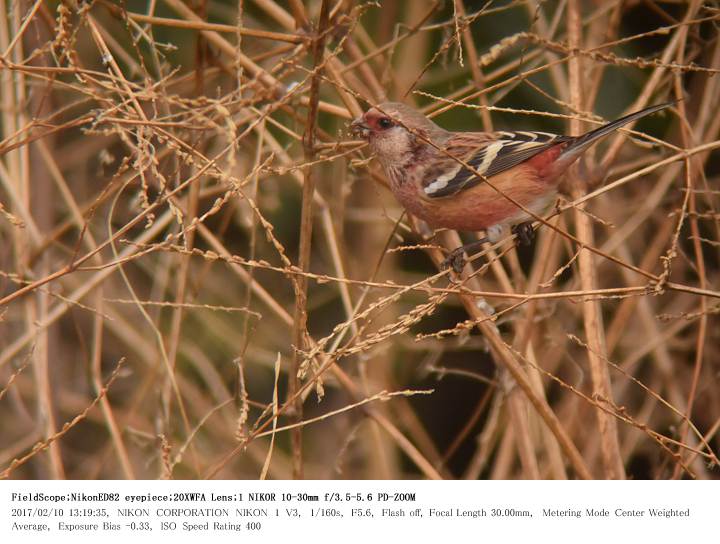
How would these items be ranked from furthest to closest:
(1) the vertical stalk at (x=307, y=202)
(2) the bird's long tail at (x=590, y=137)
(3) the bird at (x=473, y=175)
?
(3) the bird at (x=473, y=175) → (2) the bird's long tail at (x=590, y=137) → (1) the vertical stalk at (x=307, y=202)

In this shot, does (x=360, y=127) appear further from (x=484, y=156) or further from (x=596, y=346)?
(x=596, y=346)

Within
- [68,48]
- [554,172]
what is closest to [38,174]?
[68,48]

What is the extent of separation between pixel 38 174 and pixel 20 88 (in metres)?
0.65

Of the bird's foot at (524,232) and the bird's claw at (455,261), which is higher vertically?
the bird's foot at (524,232)

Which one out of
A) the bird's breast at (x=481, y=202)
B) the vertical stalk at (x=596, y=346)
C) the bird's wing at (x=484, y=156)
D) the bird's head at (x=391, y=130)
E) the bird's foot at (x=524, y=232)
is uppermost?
the bird's head at (x=391, y=130)

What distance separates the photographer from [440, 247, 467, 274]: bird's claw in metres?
2.86

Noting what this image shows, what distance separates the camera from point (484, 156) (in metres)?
3.09

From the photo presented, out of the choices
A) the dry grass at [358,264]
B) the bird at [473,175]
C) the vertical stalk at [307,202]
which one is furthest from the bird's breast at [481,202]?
the vertical stalk at [307,202]

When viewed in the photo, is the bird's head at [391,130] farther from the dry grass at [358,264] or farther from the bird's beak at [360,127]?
the dry grass at [358,264]

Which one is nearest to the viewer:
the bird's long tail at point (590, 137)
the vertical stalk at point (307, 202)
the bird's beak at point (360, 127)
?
the vertical stalk at point (307, 202)

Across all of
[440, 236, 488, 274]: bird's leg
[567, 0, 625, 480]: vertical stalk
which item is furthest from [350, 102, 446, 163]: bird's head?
[567, 0, 625, 480]: vertical stalk

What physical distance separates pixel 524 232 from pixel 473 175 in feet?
1.01

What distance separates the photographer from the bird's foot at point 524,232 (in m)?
3.04
